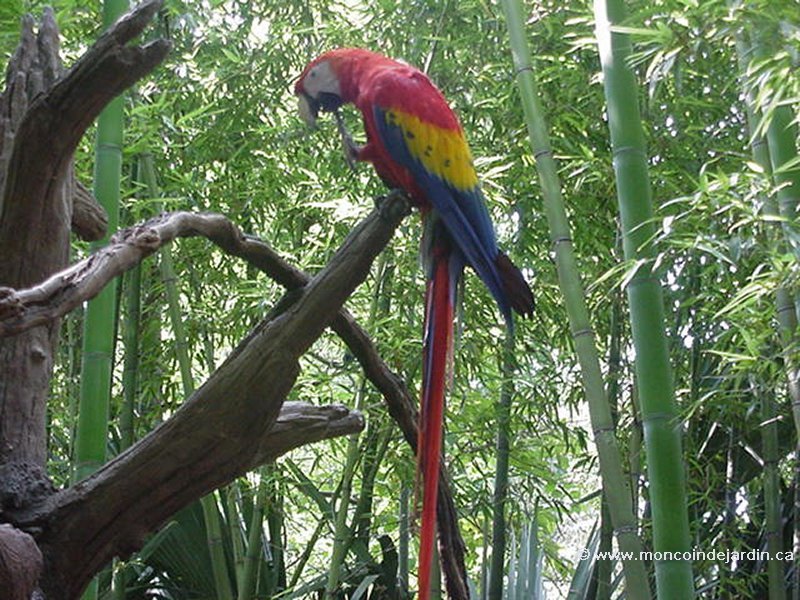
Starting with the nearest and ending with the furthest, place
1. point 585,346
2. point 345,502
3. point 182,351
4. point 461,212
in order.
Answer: point 461,212 → point 585,346 → point 182,351 → point 345,502

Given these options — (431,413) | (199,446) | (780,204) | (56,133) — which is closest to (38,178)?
(56,133)

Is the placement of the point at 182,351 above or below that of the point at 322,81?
below

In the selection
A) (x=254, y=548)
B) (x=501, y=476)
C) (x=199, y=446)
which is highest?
(x=501, y=476)

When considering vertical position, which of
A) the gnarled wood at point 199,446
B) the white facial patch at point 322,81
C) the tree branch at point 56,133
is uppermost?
the white facial patch at point 322,81

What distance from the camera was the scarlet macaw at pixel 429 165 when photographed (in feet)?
5.20

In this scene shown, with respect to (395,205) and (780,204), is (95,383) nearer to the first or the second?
(395,205)

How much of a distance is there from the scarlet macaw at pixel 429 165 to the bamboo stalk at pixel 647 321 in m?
0.23

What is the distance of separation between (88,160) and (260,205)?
45 cm

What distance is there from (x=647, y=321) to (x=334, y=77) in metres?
0.66

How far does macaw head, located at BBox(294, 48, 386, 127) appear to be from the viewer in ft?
5.88

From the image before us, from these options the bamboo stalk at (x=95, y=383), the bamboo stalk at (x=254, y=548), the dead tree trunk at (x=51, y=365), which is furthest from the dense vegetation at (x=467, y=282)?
the dead tree trunk at (x=51, y=365)

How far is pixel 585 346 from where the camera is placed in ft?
5.91

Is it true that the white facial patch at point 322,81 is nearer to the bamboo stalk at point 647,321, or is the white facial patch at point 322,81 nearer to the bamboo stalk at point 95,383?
the bamboo stalk at point 95,383

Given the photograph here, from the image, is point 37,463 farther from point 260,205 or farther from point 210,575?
point 210,575
